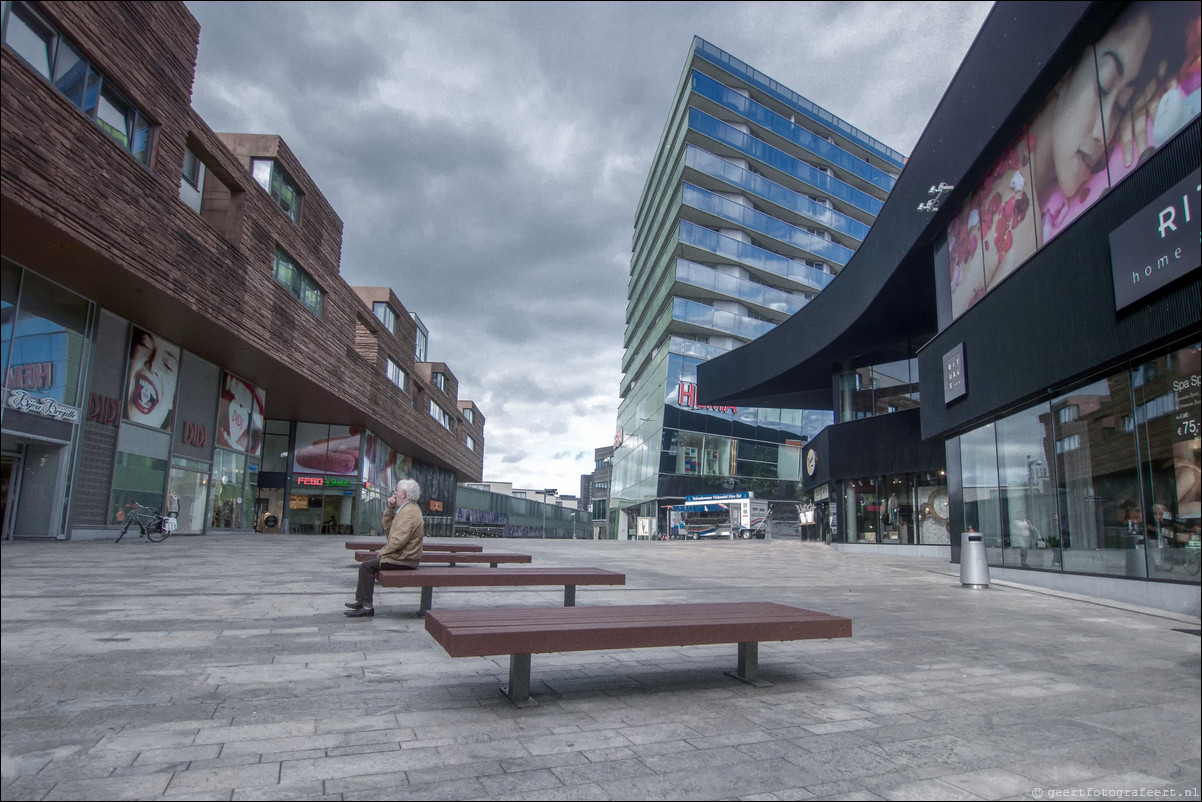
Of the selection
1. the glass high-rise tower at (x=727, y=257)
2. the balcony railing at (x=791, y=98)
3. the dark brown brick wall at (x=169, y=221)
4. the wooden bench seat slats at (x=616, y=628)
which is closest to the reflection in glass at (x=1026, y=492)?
the wooden bench seat slats at (x=616, y=628)

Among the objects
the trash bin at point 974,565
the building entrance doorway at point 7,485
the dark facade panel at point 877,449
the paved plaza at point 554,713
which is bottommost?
the paved plaza at point 554,713

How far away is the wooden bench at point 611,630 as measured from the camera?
4000 millimetres

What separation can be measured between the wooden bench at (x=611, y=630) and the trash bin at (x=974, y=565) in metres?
8.34

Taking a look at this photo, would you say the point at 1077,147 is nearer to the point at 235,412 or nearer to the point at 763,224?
the point at 235,412

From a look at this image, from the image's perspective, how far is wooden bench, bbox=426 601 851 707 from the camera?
4000 millimetres

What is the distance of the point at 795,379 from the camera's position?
109ft

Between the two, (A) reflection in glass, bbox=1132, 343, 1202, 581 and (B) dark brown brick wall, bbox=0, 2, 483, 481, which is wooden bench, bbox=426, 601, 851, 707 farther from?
(A) reflection in glass, bbox=1132, 343, 1202, 581

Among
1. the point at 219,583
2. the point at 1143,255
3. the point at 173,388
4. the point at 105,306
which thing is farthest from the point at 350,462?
the point at 1143,255

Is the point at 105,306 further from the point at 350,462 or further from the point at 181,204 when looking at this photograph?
the point at 350,462

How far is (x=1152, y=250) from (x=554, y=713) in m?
8.97

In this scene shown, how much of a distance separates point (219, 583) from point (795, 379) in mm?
27743

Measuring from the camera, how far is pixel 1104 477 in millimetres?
10453

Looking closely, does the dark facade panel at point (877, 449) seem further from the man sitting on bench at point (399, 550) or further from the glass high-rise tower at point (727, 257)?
the man sitting on bench at point (399, 550)

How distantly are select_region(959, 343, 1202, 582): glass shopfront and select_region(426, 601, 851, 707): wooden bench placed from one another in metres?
4.11
